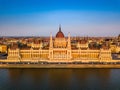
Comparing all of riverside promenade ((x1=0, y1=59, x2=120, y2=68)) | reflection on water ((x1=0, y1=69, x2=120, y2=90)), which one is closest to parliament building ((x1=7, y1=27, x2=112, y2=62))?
riverside promenade ((x1=0, y1=59, x2=120, y2=68))

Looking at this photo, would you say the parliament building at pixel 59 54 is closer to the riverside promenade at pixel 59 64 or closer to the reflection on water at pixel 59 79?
the riverside promenade at pixel 59 64

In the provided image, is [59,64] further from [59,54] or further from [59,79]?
[59,79]

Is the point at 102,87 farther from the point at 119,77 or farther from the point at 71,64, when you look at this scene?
the point at 71,64

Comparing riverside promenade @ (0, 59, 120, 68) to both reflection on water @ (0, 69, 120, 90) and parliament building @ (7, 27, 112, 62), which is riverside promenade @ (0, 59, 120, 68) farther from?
reflection on water @ (0, 69, 120, 90)

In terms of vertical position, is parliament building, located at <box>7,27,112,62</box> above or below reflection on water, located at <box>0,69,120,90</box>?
above

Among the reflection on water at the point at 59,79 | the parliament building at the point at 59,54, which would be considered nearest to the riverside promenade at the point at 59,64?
the parliament building at the point at 59,54

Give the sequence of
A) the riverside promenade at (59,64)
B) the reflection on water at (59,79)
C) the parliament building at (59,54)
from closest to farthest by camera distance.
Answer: the reflection on water at (59,79), the riverside promenade at (59,64), the parliament building at (59,54)

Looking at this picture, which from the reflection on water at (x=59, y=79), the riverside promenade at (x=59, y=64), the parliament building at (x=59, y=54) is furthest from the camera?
the parliament building at (x=59, y=54)

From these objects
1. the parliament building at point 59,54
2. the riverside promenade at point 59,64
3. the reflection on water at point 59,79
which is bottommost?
the reflection on water at point 59,79

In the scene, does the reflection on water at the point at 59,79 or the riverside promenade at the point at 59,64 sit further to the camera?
the riverside promenade at the point at 59,64
